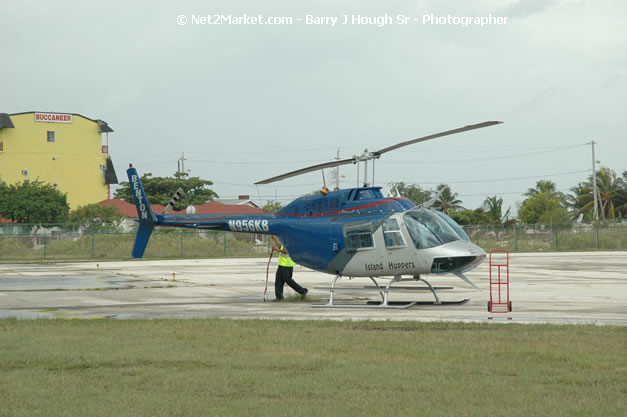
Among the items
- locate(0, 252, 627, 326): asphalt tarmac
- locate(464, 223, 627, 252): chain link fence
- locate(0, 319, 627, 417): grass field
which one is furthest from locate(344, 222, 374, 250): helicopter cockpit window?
locate(464, 223, 627, 252): chain link fence

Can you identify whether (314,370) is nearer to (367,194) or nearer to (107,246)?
(367,194)

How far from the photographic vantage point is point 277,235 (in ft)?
67.1

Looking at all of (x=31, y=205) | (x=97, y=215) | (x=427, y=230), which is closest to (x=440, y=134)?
(x=427, y=230)

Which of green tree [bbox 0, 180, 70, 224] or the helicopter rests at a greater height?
green tree [bbox 0, 180, 70, 224]

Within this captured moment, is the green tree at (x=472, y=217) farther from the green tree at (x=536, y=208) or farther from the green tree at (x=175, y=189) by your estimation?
the green tree at (x=175, y=189)

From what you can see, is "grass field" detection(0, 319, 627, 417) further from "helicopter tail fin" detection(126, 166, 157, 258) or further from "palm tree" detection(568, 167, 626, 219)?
"palm tree" detection(568, 167, 626, 219)

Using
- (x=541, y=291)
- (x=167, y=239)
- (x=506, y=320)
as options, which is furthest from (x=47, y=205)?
(x=506, y=320)

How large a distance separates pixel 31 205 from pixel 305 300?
65075 mm

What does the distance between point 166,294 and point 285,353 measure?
12.8 metres

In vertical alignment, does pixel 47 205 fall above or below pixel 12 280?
above

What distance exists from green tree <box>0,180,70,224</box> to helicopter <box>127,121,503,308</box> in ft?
210

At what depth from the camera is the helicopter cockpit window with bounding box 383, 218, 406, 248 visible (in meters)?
17.8

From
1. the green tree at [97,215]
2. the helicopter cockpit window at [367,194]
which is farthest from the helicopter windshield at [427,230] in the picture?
the green tree at [97,215]

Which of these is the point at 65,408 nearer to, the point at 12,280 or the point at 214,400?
the point at 214,400
